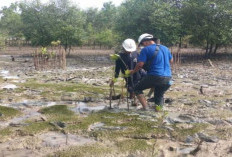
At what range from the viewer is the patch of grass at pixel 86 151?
375 cm

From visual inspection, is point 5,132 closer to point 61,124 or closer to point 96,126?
point 61,124

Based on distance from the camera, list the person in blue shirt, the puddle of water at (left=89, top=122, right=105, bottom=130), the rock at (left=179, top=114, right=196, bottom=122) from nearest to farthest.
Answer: the puddle of water at (left=89, top=122, right=105, bottom=130) < the rock at (left=179, top=114, right=196, bottom=122) < the person in blue shirt

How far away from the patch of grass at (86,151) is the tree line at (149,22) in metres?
19.5

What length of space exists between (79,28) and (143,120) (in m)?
29.5

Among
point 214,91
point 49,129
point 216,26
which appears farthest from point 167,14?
point 49,129

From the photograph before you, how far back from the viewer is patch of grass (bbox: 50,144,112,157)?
12.3ft

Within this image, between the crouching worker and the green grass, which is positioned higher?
the crouching worker

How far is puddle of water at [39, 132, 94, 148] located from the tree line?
62.9ft

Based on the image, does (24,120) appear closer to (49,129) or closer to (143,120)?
(49,129)

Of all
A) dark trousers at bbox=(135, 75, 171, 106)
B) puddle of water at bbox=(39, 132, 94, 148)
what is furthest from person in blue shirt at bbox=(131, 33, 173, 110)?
puddle of water at bbox=(39, 132, 94, 148)

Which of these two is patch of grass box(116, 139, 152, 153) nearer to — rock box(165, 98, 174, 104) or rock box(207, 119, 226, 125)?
rock box(207, 119, 226, 125)

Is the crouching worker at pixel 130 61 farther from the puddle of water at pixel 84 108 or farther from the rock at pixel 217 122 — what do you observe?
the rock at pixel 217 122

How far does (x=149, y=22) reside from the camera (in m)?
27.5

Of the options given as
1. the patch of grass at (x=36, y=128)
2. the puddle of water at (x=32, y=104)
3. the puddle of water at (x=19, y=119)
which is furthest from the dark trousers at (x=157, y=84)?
the puddle of water at (x=32, y=104)
